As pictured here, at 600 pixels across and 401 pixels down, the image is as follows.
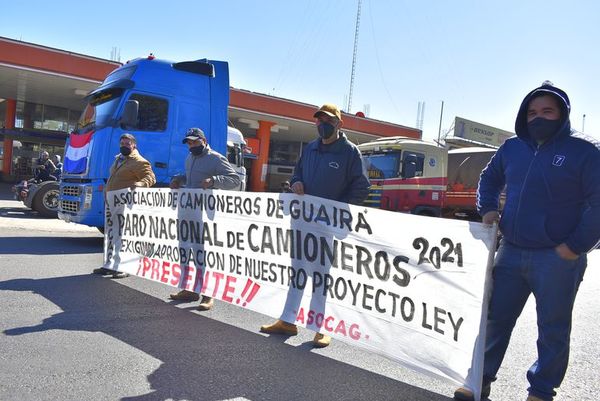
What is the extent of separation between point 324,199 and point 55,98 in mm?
23016

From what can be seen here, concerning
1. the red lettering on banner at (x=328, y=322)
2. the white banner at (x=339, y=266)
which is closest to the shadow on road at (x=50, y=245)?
the white banner at (x=339, y=266)

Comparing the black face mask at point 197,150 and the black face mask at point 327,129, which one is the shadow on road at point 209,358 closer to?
the black face mask at point 197,150

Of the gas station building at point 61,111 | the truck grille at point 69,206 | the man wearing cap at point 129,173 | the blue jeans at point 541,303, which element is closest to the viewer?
the blue jeans at point 541,303

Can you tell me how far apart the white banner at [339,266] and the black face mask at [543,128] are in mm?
623

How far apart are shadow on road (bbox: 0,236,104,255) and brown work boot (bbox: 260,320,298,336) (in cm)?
455

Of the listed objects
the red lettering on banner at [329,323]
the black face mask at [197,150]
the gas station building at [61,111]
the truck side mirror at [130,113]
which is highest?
the gas station building at [61,111]

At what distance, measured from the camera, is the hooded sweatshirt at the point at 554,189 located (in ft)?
8.74

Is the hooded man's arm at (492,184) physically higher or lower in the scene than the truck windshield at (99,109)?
lower

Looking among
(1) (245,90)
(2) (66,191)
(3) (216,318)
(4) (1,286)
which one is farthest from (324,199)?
(1) (245,90)

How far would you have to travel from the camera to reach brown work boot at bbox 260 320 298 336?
4.15m

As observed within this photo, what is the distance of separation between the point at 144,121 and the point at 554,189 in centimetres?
676

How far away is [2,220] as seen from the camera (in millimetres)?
10805

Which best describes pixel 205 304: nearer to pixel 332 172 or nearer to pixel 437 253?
pixel 332 172

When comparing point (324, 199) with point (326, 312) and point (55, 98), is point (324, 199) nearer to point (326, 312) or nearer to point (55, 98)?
point (326, 312)
